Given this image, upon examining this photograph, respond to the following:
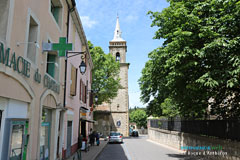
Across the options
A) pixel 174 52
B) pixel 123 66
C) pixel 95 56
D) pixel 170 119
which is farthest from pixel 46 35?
pixel 123 66

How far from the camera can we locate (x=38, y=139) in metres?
7.39

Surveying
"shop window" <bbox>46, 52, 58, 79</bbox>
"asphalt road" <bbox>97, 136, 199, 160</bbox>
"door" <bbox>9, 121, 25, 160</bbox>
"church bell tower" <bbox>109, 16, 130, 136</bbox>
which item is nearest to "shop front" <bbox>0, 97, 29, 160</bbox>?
"door" <bbox>9, 121, 25, 160</bbox>

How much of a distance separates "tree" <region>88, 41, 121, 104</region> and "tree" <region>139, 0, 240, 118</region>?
18366 millimetres

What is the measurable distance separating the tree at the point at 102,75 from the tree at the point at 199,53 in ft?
60.3

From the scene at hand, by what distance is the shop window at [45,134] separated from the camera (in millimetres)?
8275

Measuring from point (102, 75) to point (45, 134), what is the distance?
71.8ft

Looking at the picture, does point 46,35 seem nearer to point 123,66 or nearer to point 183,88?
point 183,88

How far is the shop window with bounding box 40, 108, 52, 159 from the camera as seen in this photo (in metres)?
8.27

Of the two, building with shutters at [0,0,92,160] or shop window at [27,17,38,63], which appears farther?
shop window at [27,17,38,63]

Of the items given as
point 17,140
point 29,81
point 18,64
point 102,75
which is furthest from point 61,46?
point 102,75

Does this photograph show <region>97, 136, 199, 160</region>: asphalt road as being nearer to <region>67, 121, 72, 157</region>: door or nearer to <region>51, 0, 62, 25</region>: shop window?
<region>67, 121, 72, 157</region>: door

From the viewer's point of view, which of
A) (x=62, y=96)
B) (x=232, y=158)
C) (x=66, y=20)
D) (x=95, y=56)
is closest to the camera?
(x=232, y=158)

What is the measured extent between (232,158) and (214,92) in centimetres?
349

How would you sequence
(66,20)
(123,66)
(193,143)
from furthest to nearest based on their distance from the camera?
(123,66), (193,143), (66,20)
